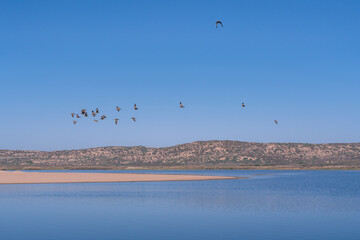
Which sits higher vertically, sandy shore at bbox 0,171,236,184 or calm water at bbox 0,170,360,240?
sandy shore at bbox 0,171,236,184

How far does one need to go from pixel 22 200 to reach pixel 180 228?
23529 millimetres

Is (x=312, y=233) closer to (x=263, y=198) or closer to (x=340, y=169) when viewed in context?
(x=263, y=198)

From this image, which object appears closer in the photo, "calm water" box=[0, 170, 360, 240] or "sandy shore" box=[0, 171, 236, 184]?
"calm water" box=[0, 170, 360, 240]

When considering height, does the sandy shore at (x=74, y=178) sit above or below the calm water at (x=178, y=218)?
above

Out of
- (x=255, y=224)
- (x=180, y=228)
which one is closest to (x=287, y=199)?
(x=255, y=224)

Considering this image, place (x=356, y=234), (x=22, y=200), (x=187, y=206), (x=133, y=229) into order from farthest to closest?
(x=22, y=200) → (x=187, y=206) → (x=133, y=229) → (x=356, y=234)

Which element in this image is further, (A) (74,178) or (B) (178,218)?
(A) (74,178)

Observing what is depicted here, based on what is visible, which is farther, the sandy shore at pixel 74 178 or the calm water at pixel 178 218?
the sandy shore at pixel 74 178

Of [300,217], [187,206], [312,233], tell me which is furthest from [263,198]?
[312,233]

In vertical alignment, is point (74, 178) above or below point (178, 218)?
above

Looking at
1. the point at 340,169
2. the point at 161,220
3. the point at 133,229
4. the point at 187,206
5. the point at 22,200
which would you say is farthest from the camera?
the point at 340,169

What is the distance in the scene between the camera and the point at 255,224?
30.3 meters

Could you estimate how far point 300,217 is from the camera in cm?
3356

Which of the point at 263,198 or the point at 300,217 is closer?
the point at 300,217
